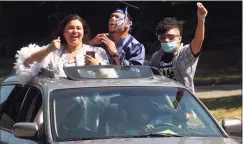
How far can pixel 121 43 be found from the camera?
675cm

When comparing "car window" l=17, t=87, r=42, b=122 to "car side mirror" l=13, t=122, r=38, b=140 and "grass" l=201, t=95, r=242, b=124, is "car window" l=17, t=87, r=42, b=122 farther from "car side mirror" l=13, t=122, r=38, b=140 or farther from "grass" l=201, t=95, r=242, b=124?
"grass" l=201, t=95, r=242, b=124

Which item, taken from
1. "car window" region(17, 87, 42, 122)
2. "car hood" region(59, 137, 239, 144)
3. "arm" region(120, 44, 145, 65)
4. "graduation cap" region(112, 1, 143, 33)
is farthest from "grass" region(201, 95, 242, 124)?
"car hood" region(59, 137, 239, 144)

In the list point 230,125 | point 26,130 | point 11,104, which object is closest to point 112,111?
point 26,130

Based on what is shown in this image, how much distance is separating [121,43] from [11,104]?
1.49 meters

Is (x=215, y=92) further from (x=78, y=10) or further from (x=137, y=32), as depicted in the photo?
(x=78, y=10)

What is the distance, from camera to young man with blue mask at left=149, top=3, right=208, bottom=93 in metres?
6.13

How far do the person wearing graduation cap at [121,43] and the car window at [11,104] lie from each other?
1070mm

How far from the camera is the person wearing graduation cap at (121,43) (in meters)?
6.50

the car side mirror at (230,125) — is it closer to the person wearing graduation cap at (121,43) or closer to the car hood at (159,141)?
the car hood at (159,141)

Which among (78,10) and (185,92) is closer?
(185,92)

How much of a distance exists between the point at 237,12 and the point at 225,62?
3.13 m

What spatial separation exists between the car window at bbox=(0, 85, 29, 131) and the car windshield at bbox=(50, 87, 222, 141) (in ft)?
3.12

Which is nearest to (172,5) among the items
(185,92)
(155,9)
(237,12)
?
(155,9)

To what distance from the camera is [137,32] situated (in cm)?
2977
